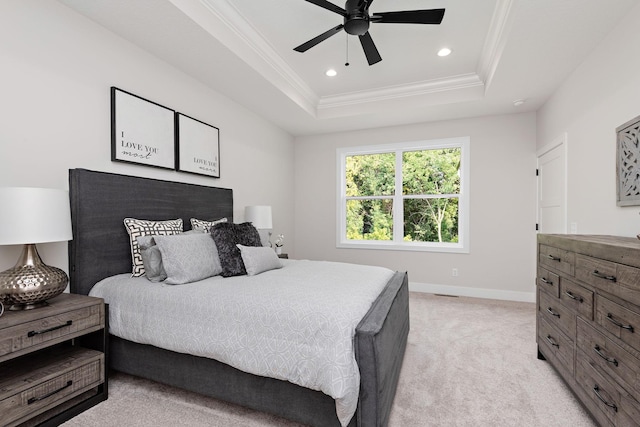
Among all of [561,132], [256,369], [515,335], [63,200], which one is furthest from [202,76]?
[515,335]

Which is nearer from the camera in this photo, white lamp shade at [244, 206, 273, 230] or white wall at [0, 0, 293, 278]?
white wall at [0, 0, 293, 278]

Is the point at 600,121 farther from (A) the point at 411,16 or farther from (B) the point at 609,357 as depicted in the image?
(B) the point at 609,357

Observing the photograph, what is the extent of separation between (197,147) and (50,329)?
82.7 inches

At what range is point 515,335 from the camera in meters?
2.94

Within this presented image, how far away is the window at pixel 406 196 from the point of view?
4570 mm

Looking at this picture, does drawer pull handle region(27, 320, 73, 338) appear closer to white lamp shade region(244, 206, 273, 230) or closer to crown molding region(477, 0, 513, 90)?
white lamp shade region(244, 206, 273, 230)

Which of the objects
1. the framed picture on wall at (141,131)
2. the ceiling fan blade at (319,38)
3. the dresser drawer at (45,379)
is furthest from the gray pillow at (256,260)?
the ceiling fan blade at (319,38)

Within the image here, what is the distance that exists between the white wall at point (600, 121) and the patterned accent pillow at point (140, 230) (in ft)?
11.4

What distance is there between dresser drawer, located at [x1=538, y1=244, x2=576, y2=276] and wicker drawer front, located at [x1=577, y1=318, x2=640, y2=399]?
1.09 ft

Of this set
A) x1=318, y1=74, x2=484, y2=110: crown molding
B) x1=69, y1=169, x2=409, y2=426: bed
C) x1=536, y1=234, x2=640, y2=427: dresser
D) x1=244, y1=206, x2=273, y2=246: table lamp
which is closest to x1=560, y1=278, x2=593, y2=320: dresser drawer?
x1=536, y1=234, x2=640, y2=427: dresser

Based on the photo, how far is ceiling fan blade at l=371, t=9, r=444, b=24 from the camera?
201cm

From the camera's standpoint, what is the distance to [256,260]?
2.47 meters

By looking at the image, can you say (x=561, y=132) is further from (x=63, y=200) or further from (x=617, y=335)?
(x=63, y=200)

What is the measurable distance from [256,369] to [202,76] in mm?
2880
